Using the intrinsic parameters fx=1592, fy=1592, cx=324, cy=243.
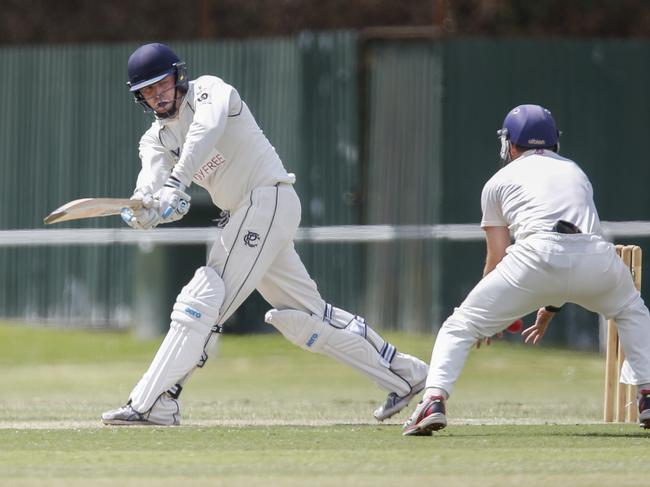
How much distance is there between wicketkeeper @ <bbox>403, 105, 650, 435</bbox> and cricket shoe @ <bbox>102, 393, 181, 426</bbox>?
1.35m

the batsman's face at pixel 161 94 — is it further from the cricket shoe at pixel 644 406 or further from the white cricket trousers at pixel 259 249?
the cricket shoe at pixel 644 406

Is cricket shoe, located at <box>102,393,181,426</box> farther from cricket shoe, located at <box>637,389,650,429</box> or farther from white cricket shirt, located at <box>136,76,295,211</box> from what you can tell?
cricket shoe, located at <box>637,389,650,429</box>

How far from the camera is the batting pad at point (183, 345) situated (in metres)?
8.64

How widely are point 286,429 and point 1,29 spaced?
58.7ft

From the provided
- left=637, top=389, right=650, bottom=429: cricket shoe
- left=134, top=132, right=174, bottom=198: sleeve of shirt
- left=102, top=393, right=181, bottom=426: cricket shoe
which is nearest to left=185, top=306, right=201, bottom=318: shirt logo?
left=102, top=393, right=181, bottom=426: cricket shoe

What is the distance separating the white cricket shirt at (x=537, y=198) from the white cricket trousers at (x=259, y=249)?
4.10 feet

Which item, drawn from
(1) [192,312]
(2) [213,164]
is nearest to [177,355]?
(1) [192,312]

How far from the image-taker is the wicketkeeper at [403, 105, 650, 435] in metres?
8.05

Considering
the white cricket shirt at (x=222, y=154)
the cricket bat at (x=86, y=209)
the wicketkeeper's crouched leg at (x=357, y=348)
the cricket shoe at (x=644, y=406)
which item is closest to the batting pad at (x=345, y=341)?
the wicketkeeper's crouched leg at (x=357, y=348)

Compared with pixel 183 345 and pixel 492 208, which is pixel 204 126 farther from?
pixel 492 208

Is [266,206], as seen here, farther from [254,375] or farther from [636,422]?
[254,375]

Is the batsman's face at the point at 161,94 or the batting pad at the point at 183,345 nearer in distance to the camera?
the batting pad at the point at 183,345

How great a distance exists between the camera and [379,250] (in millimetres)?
17078

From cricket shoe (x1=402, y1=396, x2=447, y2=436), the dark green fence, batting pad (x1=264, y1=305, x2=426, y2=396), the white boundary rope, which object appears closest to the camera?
cricket shoe (x1=402, y1=396, x2=447, y2=436)
